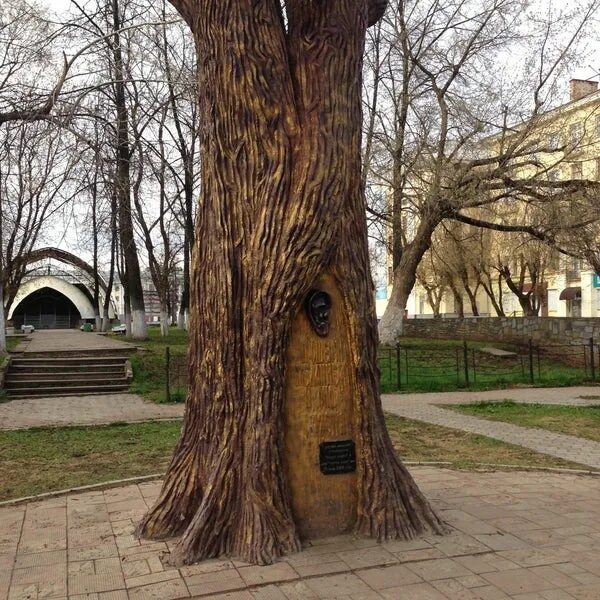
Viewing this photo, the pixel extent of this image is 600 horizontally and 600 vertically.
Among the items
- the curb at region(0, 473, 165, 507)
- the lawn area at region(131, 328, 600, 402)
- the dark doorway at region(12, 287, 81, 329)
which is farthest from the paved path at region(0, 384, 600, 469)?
the dark doorway at region(12, 287, 81, 329)

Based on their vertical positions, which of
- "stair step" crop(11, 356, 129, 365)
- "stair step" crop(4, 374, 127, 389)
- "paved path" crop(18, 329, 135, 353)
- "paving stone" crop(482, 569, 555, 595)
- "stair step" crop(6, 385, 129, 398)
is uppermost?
"paved path" crop(18, 329, 135, 353)

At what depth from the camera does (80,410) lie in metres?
13.3

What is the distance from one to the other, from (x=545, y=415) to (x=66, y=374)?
11308 mm

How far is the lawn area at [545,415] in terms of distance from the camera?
1061 cm

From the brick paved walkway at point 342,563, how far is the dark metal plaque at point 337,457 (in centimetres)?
48

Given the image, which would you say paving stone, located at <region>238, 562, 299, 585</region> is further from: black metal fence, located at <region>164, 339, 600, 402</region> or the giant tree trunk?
black metal fence, located at <region>164, 339, 600, 402</region>

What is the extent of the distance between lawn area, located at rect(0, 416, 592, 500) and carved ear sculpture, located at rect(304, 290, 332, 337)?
11.6ft

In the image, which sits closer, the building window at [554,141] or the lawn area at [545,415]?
the lawn area at [545,415]

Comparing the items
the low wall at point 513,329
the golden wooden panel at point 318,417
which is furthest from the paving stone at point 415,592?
the low wall at point 513,329

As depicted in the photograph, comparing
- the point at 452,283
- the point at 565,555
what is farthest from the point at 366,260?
the point at 452,283

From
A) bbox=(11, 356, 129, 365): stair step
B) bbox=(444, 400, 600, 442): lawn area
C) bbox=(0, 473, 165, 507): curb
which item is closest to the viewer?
bbox=(0, 473, 165, 507): curb

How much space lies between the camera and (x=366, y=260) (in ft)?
16.9

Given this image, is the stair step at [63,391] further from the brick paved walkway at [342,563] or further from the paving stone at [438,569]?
the paving stone at [438,569]

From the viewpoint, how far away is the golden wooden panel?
15.7 ft
